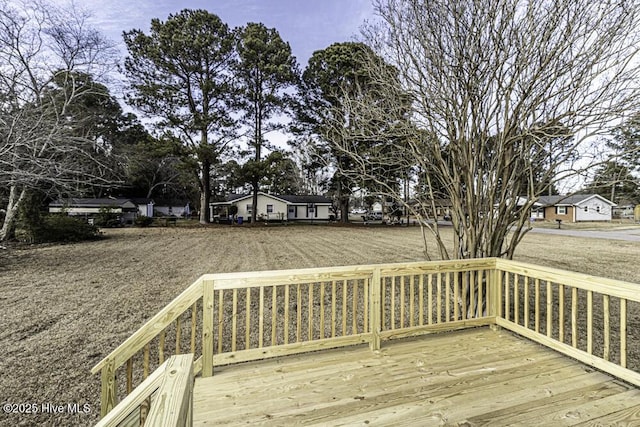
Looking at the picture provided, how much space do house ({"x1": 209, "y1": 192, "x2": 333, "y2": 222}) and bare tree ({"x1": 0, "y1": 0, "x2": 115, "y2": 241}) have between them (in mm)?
17507

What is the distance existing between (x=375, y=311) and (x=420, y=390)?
2.66ft

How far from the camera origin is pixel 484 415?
1.97 metres

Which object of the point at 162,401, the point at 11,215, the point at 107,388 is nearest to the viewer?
the point at 162,401

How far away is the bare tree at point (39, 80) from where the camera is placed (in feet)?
24.2

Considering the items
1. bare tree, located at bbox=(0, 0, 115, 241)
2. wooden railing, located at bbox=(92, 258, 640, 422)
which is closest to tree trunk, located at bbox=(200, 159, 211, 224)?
bare tree, located at bbox=(0, 0, 115, 241)

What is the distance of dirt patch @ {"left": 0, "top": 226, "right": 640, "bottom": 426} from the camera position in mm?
2797

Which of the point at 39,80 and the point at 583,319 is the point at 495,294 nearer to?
the point at 583,319

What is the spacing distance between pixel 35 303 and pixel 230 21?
19.0 m

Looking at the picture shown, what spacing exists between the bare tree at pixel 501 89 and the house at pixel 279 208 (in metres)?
24.0

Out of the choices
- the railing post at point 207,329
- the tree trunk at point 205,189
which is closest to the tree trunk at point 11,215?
the tree trunk at point 205,189

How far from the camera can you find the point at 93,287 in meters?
5.64

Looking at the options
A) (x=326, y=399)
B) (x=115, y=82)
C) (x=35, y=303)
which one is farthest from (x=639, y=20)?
(x=115, y=82)

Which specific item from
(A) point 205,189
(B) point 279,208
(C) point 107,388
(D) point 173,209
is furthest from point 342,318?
(D) point 173,209

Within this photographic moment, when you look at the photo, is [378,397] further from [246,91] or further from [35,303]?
[246,91]
